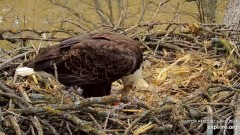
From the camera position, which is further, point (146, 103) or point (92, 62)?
point (92, 62)

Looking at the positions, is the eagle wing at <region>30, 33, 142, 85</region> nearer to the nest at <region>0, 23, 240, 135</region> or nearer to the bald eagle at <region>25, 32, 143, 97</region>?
the bald eagle at <region>25, 32, 143, 97</region>

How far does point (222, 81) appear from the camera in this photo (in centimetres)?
482

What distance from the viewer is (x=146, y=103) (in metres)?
4.18

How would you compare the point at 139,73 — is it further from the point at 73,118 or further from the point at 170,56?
the point at 73,118

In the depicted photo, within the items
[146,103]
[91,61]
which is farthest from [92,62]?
[146,103]

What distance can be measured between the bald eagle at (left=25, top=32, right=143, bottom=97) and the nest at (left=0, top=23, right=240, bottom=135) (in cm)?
15

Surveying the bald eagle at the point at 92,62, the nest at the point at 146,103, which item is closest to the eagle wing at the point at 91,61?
the bald eagle at the point at 92,62

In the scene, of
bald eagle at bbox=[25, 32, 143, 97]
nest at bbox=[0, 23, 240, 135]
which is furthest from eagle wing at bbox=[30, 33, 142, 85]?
nest at bbox=[0, 23, 240, 135]

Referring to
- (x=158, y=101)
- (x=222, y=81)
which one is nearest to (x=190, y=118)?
(x=158, y=101)

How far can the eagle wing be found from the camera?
14.7 feet

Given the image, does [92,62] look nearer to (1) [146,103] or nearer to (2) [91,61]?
(2) [91,61]

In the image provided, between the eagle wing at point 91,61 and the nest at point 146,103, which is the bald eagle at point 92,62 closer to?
the eagle wing at point 91,61

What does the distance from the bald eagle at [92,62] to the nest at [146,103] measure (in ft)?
0.48

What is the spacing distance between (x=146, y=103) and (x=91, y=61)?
0.62 m
